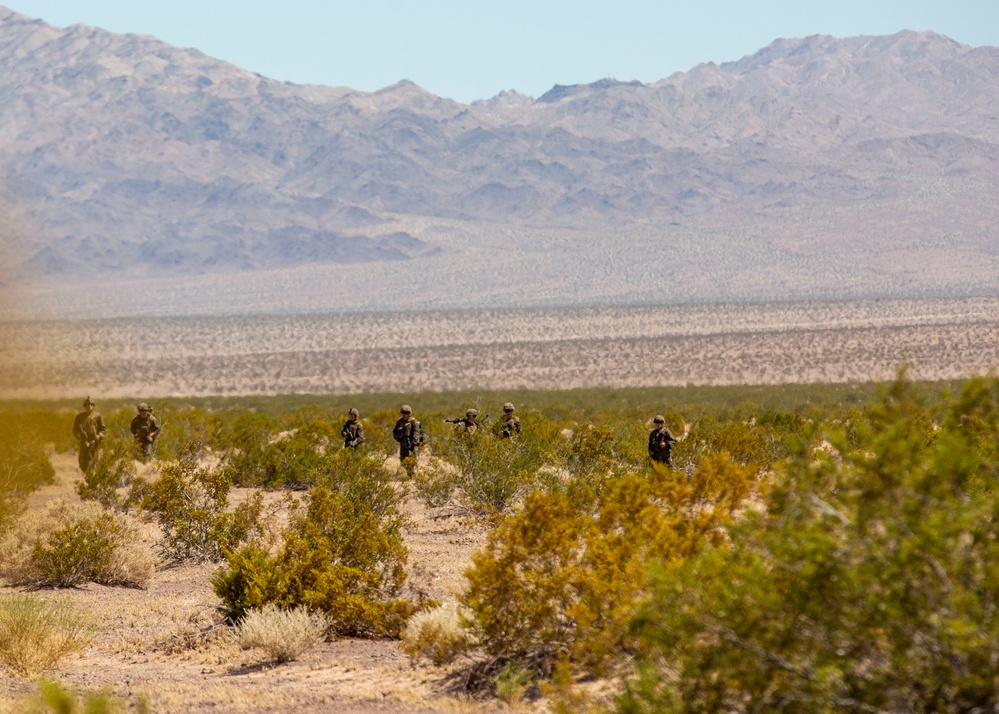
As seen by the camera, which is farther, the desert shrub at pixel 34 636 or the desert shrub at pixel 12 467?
the desert shrub at pixel 12 467

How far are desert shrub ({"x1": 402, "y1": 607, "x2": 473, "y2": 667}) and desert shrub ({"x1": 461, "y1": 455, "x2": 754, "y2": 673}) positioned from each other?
0.61 ft

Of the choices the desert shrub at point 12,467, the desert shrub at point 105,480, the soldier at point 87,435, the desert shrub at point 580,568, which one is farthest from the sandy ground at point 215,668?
the soldier at point 87,435

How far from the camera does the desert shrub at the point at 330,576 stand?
1048 centimetres

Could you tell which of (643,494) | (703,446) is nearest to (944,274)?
(703,446)

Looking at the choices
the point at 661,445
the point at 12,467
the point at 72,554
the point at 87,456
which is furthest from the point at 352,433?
the point at 72,554

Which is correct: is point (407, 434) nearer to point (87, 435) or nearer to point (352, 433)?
point (352, 433)

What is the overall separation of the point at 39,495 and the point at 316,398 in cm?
3325

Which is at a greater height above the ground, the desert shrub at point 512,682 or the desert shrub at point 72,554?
the desert shrub at point 512,682

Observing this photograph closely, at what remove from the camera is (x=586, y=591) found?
8461mm

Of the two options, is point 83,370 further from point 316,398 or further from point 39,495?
point 316,398

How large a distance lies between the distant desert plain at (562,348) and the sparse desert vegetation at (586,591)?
3447cm

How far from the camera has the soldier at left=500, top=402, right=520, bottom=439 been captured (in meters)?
19.2

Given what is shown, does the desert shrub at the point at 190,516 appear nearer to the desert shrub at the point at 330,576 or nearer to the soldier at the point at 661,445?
the desert shrub at the point at 330,576

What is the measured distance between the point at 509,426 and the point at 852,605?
1378 centimetres
